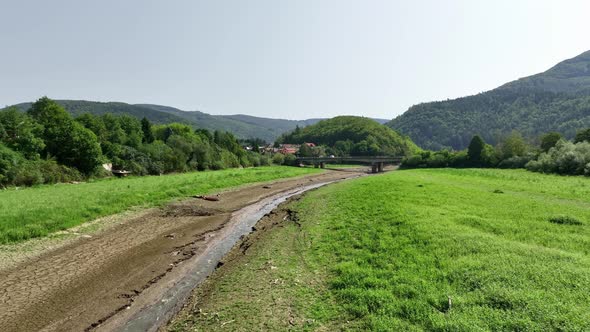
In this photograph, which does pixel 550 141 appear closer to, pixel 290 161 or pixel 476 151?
pixel 476 151

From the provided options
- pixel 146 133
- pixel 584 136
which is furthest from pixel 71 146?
pixel 584 136

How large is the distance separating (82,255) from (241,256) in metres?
8.49

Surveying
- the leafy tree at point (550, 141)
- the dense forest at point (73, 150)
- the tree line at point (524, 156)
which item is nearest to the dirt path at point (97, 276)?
the dense forest at point (73, 150)

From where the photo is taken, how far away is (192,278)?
48.6 feet

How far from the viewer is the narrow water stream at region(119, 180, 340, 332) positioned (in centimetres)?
1097

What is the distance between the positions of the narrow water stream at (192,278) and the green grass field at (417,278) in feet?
3.60

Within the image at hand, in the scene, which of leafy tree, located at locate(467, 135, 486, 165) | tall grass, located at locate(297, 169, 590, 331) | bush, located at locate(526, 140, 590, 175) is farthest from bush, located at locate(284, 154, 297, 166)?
tall grass, located at locate(297, 169, 590, 331)

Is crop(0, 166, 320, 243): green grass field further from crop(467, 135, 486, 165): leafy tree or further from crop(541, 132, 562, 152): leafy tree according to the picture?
crop(541, 132, 562, 152): leafy tree

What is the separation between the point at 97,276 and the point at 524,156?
8984 cm

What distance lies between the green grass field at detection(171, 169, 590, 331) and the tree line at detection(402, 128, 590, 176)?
4302 centimetres

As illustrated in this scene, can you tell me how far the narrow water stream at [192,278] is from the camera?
1097 cm

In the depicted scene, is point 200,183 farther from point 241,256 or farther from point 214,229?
point 241,256

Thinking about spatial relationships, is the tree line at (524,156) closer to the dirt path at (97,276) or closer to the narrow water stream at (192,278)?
the narrow water stream at (192,278)

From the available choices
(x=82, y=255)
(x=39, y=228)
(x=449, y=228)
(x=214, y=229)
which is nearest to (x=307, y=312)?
(x=449, y=228)
